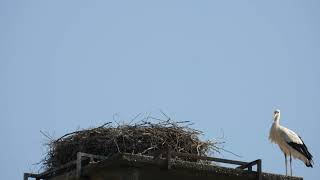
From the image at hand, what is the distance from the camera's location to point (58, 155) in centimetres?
1493

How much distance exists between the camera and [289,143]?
58.0 feet

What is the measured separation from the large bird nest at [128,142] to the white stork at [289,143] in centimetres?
294

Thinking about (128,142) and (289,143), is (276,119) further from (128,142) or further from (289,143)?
(128,142)

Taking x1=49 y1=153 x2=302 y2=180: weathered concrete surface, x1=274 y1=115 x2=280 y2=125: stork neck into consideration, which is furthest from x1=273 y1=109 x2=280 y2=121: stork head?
x1=49 y1=153 x2=302 y2=180: weathered concrete surface

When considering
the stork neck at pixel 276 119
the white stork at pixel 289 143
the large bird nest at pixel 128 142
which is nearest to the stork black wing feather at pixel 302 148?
the white stork at pixel 289 143

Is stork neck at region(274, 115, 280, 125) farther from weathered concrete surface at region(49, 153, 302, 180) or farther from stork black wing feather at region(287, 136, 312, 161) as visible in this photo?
weathered concrete surface at region(49, 153, 302, 180)

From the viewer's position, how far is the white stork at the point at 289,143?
17359 millimetres

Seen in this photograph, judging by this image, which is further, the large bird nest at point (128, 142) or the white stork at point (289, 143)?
the white stork at point (289, 143)

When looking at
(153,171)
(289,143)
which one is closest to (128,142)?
(153,171)

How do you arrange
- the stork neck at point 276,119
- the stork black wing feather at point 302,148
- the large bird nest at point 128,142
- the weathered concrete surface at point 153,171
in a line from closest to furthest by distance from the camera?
the weathered concrete surface at point 153,171 → the large bird nest at point 128,142 → the stork black wing feather at point 302,148 → the stork neck at point 276,119

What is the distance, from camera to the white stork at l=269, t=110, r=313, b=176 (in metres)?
17.4

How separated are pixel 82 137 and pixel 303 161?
17.6 ft

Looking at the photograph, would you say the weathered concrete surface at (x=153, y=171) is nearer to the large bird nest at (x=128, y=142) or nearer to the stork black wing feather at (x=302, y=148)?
the large bird nest at (x=128, y=142)

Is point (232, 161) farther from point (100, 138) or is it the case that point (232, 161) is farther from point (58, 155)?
point (58, 155)
